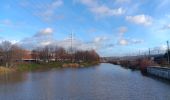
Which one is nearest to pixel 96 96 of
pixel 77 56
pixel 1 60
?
pixel 1 60

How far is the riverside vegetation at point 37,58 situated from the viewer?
77512mm

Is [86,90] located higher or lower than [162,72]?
lower

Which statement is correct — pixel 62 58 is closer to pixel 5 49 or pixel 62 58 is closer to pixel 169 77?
pixel 5 49

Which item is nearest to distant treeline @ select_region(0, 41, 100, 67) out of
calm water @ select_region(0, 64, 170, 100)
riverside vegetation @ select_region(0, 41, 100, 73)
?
riverside vegetation @ select_region(0, 41, 100, 73)

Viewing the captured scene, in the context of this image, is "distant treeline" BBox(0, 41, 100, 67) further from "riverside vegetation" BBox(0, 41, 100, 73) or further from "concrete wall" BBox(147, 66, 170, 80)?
"concrete wall" BBox(147, 66, 170, 80)

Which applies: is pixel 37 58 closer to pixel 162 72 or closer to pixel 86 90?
pixel 162 72

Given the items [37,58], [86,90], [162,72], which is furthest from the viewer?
[37,58]

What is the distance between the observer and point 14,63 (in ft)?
263

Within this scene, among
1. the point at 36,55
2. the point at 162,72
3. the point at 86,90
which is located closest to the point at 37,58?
the point at 36,55

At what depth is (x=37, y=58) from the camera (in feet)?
392

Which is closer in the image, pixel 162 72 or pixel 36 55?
pixel 162 72

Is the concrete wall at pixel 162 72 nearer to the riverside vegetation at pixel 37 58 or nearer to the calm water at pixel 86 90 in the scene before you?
the calm water at pixel 86 90

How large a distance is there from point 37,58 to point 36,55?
115 inches

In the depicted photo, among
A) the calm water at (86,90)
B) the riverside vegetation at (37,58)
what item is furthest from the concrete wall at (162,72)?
the riverside vegetation at (37,58)
